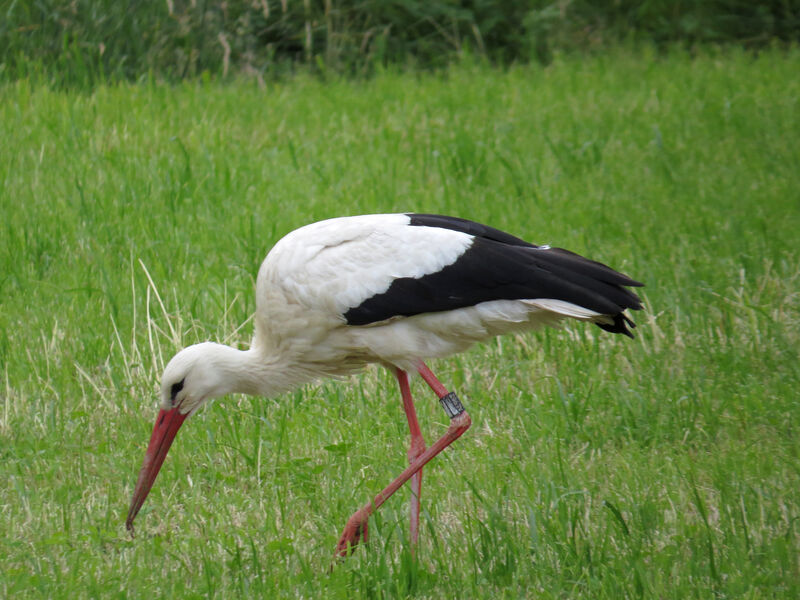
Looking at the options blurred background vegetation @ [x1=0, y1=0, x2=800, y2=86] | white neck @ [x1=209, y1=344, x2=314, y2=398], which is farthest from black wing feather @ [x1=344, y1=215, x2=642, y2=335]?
blurred background vegetation @ [x1=0, y1=0, x2=800, y2=86]

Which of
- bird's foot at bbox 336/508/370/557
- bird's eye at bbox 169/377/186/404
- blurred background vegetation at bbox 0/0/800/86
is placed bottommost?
bird's foot at bbox 336/508/370/557

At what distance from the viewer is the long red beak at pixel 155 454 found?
4066 millimetres

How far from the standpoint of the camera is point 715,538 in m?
3.68

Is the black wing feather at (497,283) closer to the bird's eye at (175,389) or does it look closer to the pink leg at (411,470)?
the pink leg at (411,470)

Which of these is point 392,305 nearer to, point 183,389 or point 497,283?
point 497,283

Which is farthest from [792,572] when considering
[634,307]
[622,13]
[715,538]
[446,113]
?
[622,13]

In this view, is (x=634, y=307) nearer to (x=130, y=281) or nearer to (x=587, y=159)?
(x=130, y=281)

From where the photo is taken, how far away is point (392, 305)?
13.5 feet

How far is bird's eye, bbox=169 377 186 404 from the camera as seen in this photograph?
165 inches

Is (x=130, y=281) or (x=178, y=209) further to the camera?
(x=178, y=209)

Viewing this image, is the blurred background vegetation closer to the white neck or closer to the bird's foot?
the white neck

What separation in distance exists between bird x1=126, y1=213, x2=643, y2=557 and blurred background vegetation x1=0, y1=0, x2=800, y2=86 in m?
4.92

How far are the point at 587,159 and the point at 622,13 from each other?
4857 mm

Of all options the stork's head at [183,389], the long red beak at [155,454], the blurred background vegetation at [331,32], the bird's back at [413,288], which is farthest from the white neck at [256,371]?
the blurred background vegetation at [331,32]
